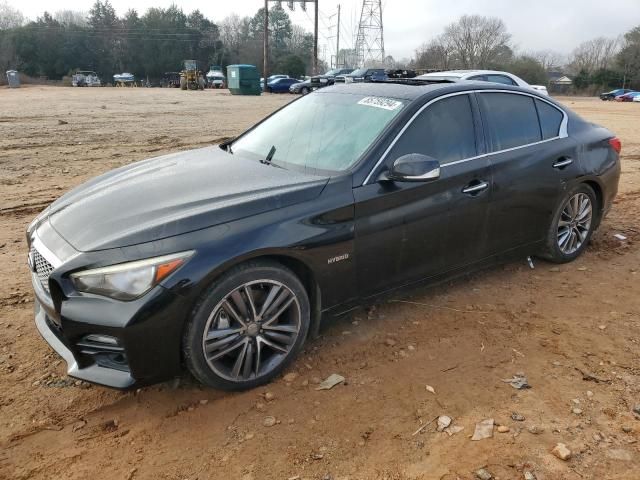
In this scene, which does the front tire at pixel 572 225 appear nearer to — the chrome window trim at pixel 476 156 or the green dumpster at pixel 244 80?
the chrome window trim at pixel 476 156

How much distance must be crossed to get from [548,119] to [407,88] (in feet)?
4.69

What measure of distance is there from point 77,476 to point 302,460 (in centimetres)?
104

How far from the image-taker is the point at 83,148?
10.8 meters

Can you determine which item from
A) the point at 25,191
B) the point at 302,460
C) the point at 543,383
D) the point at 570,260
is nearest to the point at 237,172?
the point at 302,460

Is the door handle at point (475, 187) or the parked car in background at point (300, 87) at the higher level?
the parked car in background at point (300, 87)

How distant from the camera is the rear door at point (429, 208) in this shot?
10.9 ft

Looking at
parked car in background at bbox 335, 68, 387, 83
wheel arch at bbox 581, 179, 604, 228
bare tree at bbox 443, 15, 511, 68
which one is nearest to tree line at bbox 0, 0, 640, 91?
bare tree at bbox 443, 15, 511, 68

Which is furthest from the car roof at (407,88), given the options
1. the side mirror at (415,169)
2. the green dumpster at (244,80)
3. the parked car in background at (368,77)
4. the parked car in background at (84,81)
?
the parked car in background at (84,81)

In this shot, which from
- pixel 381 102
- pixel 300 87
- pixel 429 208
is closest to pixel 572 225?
pixel 429 208

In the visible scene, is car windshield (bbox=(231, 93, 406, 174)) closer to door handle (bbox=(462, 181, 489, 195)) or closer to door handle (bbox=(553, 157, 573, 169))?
door handle (bbox=(462, 181, 489, 195))

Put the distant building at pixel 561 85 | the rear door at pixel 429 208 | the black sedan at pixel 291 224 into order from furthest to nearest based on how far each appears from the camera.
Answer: the distant building at pixel 561 85 < the rear door at pixel 429 208 < the black sedan at pixel 291 224

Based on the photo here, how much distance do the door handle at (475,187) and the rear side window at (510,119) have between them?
1.06ft

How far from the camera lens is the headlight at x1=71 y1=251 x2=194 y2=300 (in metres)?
2.57

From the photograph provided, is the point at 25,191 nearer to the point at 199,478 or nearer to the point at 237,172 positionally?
the point at 237,172
